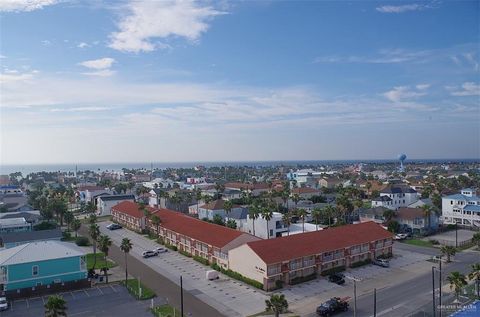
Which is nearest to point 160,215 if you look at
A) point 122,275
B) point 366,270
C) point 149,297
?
point 122,275

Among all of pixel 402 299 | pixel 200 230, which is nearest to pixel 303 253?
pixel 402 299

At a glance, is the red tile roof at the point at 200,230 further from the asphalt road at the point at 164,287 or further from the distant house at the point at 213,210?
the distant house at the point at 213,210

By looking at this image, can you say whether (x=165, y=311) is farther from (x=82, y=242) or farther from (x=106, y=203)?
(x=106, y=203)

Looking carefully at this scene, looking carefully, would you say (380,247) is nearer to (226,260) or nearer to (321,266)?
(321,266)

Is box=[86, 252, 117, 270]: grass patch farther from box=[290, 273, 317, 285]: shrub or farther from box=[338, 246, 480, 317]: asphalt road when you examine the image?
box=[338, 246, 480, 317]: asphalt road

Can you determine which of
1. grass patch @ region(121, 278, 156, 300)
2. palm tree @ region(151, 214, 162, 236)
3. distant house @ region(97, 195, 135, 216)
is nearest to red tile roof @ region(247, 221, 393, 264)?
grass patch @ region(121, 278, 156, 300)

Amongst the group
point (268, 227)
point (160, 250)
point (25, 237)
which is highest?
Answer: point (268, 227)
